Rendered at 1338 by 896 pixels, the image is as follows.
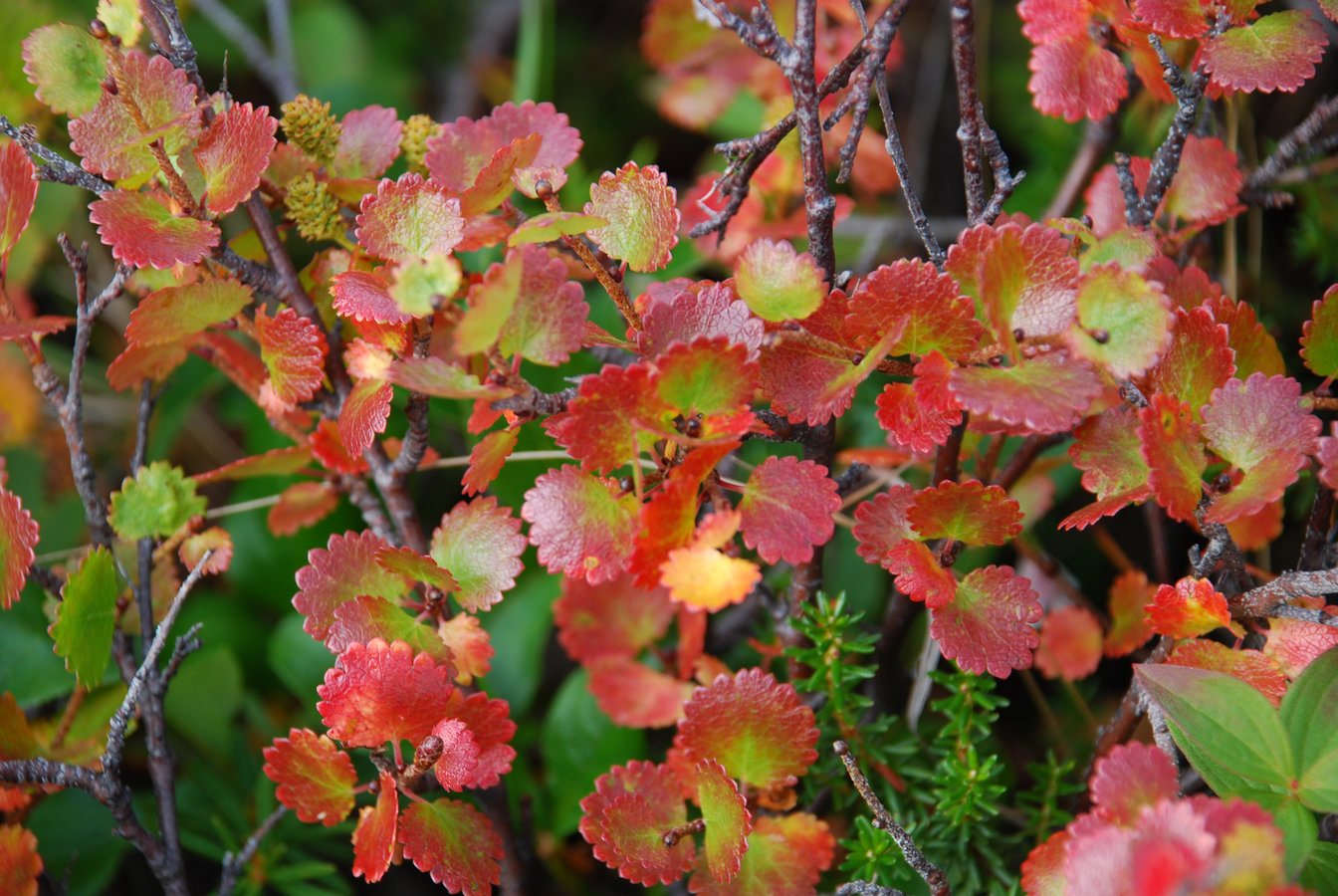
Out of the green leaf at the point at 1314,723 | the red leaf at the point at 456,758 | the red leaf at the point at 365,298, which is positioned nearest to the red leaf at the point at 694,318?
the red leaf at the point at 365,298

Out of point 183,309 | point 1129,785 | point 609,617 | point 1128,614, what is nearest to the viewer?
point 1129,785

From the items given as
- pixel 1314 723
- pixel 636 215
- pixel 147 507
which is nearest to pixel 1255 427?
pixel 1314 723

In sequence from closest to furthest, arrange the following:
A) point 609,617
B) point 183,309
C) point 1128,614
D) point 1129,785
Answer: point 1129,785 → point 183,309 → point 1128,614 → point 609,617

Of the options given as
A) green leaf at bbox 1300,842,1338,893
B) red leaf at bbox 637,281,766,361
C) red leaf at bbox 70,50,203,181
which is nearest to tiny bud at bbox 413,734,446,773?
red leaf at bbox 637,281,766,361

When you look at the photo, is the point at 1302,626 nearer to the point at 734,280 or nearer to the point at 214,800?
the point at 734,280

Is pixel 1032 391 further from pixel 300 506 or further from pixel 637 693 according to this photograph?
pixel 300 506

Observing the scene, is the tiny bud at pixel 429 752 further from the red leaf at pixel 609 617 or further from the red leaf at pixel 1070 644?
the red leaf at pixel 1070 644
